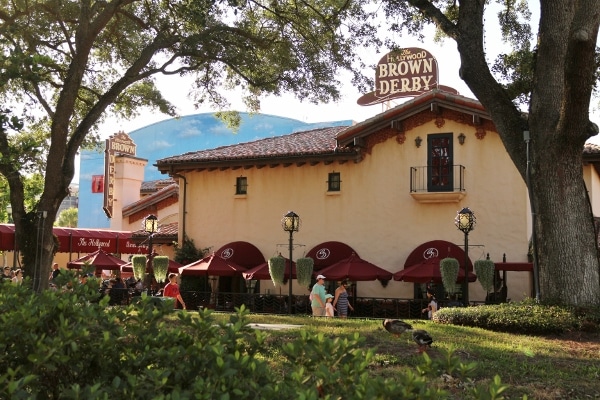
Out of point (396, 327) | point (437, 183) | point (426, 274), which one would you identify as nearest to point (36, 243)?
point (396, 327)

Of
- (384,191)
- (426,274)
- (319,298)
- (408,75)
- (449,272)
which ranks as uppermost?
(408,75)

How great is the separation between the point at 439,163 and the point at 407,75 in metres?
10.1

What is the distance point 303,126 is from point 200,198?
116 ft

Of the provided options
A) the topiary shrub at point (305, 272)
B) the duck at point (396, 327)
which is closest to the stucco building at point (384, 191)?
the topiary shrub at point (305, 272)

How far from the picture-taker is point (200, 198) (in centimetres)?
2878

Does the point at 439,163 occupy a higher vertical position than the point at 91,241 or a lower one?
higher

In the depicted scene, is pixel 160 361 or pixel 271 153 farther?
pixel 271 153

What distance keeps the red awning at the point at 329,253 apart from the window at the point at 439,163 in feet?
12.7

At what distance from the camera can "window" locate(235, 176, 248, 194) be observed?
2797cm

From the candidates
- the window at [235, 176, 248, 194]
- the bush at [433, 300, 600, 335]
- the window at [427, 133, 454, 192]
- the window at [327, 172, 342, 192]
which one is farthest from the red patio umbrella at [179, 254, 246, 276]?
the bush at [433, 300, 600, 335]

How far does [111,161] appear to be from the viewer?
43.0 m

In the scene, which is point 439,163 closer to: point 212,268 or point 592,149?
point 592,149

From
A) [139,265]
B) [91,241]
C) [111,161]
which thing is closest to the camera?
[139,265]

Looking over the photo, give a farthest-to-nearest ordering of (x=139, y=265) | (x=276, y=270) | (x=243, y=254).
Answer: (x=243, y=254) → (x=139, y=265) → (x=276, y=270)
